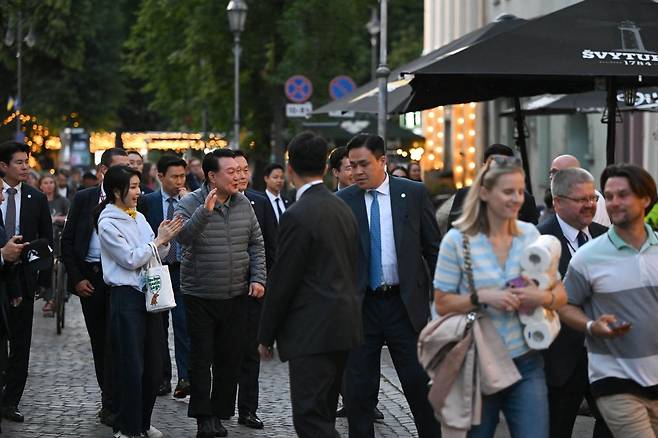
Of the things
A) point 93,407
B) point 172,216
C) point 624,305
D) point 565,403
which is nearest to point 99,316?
point 93,407

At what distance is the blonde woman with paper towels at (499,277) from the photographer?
6.94 m

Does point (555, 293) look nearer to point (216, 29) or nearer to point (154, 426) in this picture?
point (154, 426)

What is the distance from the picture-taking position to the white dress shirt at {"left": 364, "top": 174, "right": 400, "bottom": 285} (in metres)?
9.15

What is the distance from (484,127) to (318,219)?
113 feet

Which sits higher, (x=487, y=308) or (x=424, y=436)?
(x=487, y=308)

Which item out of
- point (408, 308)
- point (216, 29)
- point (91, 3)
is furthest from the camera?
point (91, 3)

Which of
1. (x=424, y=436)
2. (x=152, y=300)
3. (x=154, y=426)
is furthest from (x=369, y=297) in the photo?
(x=154, y=426)

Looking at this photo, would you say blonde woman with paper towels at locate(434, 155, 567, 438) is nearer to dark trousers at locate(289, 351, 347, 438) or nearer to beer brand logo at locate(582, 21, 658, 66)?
dark trousers at locate(289, 351, 347, 438)

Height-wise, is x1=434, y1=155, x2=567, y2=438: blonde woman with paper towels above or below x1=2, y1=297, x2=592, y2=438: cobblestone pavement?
above

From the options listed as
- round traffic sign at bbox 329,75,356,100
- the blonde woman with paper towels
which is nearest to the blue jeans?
the blonde woman with paper towels

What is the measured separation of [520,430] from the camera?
702 cm

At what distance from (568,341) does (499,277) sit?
1.41 m

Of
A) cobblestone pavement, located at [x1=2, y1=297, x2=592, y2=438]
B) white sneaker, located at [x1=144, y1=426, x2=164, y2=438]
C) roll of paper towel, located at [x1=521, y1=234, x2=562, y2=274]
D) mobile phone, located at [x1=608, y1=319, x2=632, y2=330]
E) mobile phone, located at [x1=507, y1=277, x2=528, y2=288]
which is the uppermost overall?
roll of paper towel, located at [x1=521, y1=234, x2=562, y2=274]

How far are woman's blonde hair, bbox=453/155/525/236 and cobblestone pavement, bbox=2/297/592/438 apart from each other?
396 centimetres
